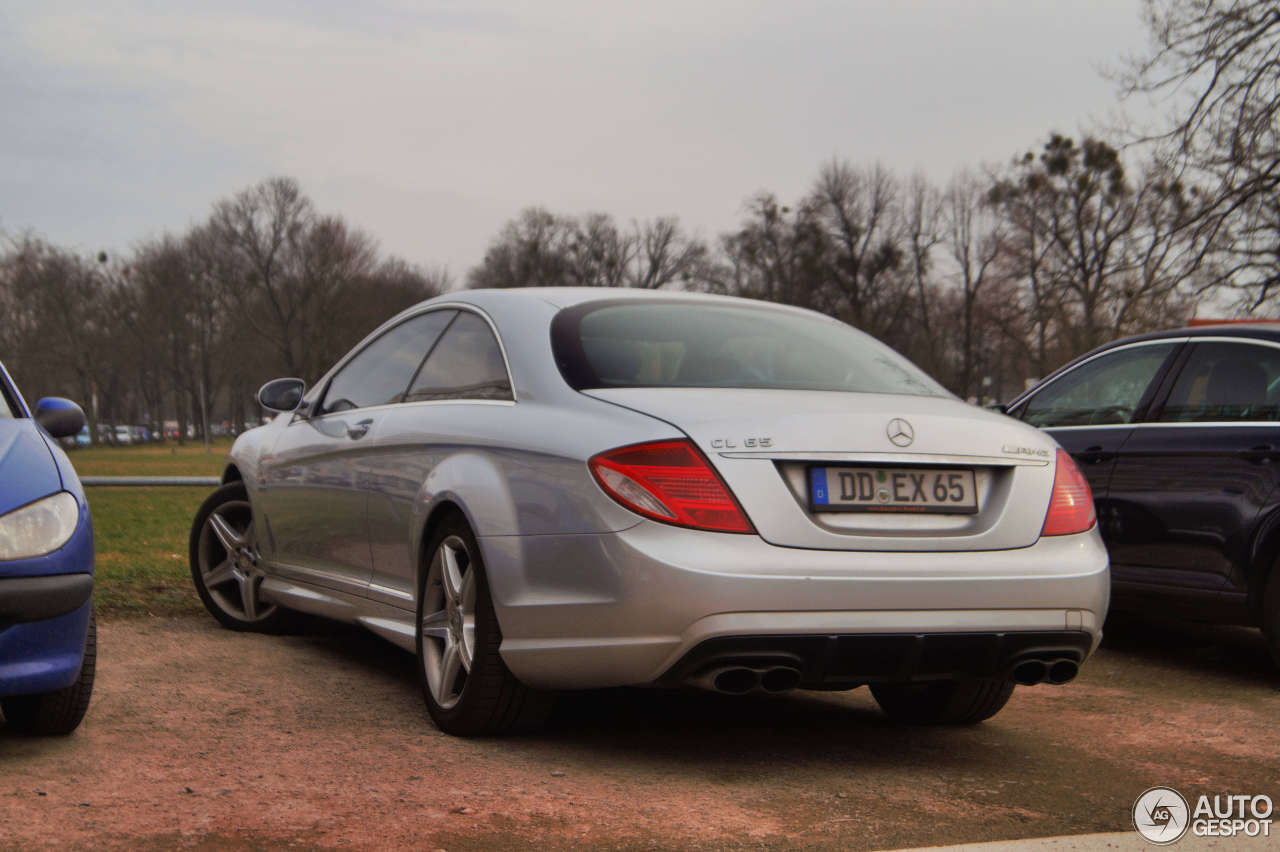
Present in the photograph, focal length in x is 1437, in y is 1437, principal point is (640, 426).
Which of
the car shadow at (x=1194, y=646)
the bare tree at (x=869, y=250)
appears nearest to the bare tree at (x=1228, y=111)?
the car shadow at (x=1194, y=646)

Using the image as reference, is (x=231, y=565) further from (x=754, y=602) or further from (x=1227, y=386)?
(x=1227, y=386)

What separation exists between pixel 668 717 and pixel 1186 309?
20.4 metres

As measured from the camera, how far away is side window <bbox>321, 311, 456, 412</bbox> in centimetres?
553

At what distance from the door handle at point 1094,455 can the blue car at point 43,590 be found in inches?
184

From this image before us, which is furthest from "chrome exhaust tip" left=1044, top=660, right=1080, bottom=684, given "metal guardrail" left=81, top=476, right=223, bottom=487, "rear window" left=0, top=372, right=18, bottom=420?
"metal guardrail" left=81, top=476, right=223, bottom=487

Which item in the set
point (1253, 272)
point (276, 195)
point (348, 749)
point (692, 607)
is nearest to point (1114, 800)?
point (692, 607)

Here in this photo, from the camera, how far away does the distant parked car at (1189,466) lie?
6023 millimetres

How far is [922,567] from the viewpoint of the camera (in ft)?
13.0

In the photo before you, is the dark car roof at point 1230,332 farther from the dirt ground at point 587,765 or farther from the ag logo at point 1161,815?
the ag logo at point 1161,815

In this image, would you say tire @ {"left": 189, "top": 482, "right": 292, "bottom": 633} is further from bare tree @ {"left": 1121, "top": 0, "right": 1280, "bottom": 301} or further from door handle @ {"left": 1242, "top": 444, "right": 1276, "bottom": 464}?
bare tree @ {"left": 1121, "top": 0, "right": 1280, "bottom": 301}

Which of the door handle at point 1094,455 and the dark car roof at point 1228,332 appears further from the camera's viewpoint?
the door handle at point 1094,455

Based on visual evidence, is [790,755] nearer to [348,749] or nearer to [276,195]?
[348,749]

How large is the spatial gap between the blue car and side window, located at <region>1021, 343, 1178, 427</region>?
191 inches

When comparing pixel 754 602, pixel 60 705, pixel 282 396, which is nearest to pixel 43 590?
pixel 60 705
